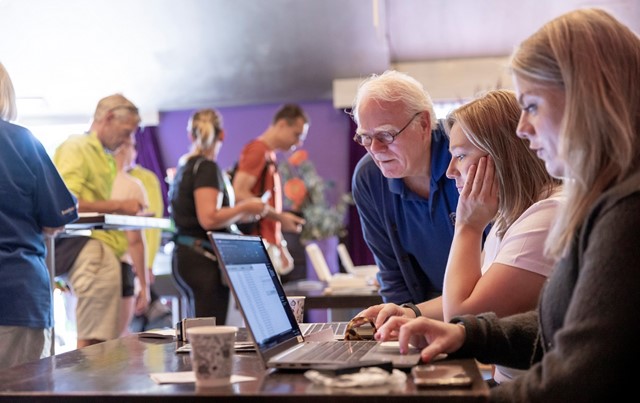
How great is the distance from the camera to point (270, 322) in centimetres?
152

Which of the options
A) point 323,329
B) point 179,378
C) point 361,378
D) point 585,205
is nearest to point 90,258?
point 323,329

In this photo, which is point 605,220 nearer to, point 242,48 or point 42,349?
point 42,349

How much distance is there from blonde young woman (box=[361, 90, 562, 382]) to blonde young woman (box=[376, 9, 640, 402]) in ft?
1.02

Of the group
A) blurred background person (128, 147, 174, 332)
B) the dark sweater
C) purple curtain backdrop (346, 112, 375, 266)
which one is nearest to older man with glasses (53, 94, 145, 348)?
blurred background person (128, 147, 174, 332)

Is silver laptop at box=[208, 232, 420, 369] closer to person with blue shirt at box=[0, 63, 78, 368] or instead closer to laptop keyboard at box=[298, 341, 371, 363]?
laptop keyboard at box=[298, 341, 371, 363]

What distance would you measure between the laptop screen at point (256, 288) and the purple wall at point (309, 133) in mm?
7961

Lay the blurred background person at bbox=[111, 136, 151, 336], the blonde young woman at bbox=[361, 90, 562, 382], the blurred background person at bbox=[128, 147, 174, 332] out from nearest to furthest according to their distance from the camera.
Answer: the blonde young woman at bbox=[361, 90, 562, 382]
the blurred background person at bbox=[111, 136, 151, 336]
the blurred background person at bbox=[128, 147, 174, 332]

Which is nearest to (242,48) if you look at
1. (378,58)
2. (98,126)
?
(378,58)

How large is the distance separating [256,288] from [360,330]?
0.41m

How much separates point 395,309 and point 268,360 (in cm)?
53

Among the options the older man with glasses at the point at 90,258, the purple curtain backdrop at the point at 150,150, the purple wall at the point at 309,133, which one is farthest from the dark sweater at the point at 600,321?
the purple curtain backdrop at the point at 150,150

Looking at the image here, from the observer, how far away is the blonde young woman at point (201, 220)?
13.6ft

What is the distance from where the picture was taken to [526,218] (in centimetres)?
173

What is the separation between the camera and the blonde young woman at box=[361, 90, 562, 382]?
1.68 metres
